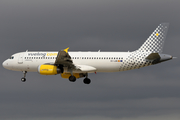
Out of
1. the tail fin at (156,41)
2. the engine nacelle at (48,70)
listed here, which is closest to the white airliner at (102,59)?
the tail fin at (156,41)

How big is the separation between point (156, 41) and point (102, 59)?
962cm

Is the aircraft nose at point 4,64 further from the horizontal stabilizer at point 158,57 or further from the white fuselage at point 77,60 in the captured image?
the horizontal stabilizer at point 158,57

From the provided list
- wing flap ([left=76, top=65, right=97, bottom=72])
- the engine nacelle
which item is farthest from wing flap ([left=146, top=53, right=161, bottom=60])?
the engine nacelle

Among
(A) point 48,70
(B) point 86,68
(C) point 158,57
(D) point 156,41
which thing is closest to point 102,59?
(B) point 86,68

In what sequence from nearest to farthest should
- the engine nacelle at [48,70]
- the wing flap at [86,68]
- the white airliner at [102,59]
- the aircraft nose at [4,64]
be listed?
the engine nacelle at [48,70], the white airliner at [102,59], the wing flap at [86,68], the aircraft nose at [4,64]

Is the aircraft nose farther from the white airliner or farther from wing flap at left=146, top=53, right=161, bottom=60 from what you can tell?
wing flap at left=146, top=53, right=161, bottom=60

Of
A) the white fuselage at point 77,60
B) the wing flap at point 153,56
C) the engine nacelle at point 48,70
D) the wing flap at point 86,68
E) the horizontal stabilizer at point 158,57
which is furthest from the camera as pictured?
the wing flap at point 86,68

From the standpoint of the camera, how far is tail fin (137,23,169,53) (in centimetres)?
5097

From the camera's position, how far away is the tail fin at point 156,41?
51.0m

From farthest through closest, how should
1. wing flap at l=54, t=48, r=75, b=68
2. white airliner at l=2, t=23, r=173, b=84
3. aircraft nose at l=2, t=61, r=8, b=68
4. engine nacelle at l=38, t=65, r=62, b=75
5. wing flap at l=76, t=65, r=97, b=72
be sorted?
aircraft nose at l=2, t=61, r=8, b=68 < wing flap at l=76, t=65, r=97, b=72 < white airliner at l=2, t=23, r=173, b=84 < engine nacelle at l=38, t=65, r=62, b=75 < wing flap at l=54, t=48, r=75, b=68

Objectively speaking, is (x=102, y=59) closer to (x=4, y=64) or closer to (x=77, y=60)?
(x=77, y=60)

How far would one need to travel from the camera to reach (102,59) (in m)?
50.3

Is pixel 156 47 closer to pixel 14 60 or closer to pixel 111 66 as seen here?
pixel 111 66

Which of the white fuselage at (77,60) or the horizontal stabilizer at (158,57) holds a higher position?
the white fuselage at (77,60)
